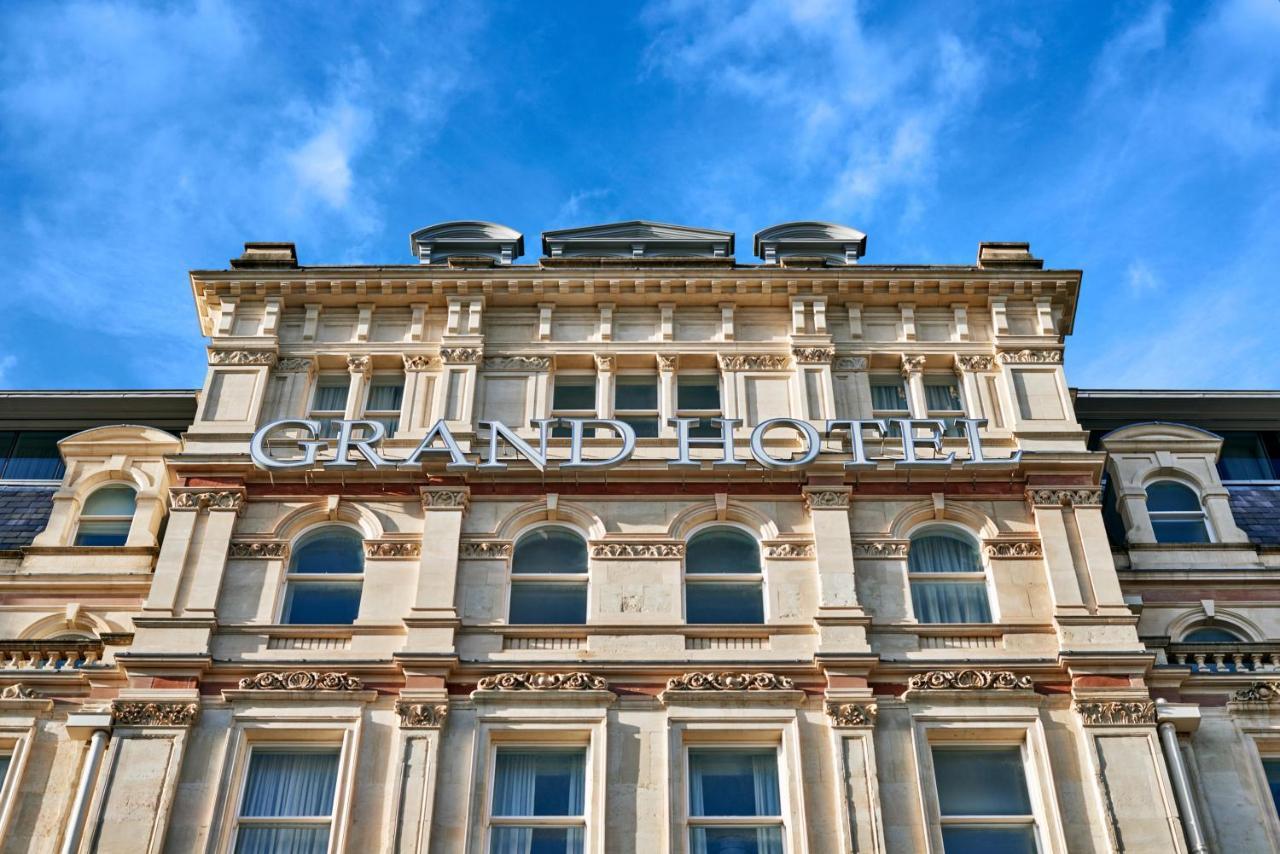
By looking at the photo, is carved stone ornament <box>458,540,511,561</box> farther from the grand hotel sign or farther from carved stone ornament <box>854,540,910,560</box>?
carved stone ornament <box>854,540,910,560</box>

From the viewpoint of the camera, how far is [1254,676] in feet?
94.4

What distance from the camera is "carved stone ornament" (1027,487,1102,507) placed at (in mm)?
30906

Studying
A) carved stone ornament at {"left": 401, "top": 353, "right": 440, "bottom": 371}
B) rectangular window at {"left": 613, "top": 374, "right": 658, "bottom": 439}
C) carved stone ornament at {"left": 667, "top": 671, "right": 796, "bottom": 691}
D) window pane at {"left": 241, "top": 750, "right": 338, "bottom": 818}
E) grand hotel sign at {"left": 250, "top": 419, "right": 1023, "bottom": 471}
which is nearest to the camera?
window pane at {"left": 241, "top": 750, "right": 338, "bottom": 818}

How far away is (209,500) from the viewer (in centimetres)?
3094

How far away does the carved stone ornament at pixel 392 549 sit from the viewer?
3020 cm

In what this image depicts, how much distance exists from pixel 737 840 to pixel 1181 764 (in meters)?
7.31

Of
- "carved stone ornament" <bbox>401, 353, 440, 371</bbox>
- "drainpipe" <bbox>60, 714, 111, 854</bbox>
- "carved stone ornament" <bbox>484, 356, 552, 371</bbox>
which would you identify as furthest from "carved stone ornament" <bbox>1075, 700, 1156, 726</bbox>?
"drainpipe" <bbox>60, 714, 111, 854</bbox>

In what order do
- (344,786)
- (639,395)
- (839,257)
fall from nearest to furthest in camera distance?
(344,786) → (639,395) → (839,257)

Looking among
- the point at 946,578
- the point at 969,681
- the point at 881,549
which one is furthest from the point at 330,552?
the point at 969,681

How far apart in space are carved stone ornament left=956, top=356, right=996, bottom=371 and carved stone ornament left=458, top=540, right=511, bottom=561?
1026cm

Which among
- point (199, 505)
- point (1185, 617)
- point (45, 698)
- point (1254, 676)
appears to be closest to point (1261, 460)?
point (1185, 617)

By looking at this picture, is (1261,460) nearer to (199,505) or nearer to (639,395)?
(639,395)

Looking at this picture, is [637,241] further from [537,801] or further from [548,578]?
[537,801]

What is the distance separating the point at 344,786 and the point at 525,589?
5.24 m
